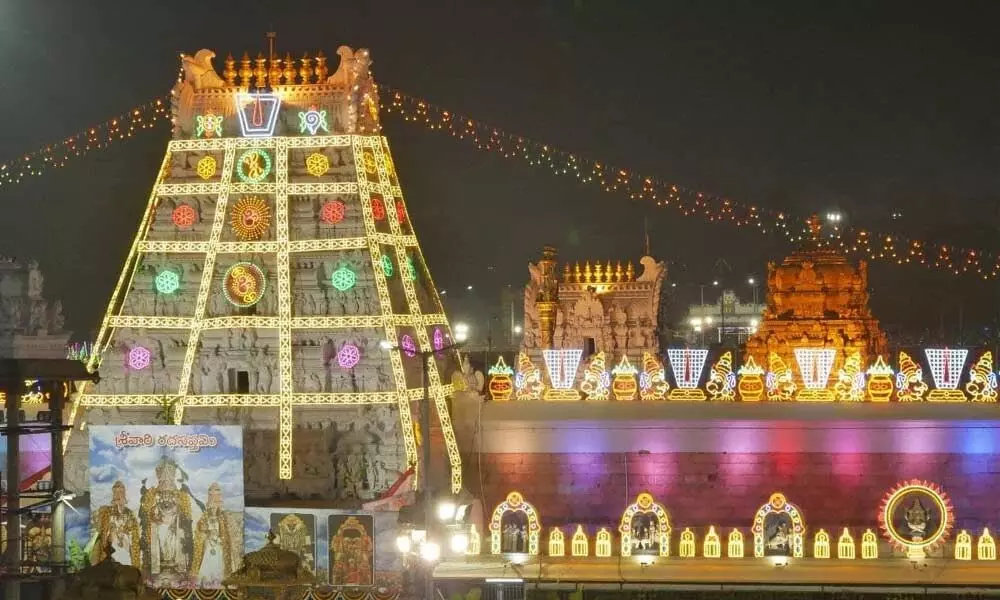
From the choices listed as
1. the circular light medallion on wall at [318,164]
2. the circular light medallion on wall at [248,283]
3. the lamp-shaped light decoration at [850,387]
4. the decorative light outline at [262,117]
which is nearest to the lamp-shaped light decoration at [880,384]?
the lamp-shaped light decoration at [850,387]

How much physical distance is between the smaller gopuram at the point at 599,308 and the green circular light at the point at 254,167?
19252 mm

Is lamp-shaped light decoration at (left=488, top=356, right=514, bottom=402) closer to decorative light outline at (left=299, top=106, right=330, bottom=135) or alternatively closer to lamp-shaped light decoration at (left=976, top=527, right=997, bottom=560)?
decorative light outline at (left=299, top=106, right=330, bottom=135)

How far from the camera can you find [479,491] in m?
37.0

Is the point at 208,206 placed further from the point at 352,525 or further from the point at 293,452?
the point at 352,525

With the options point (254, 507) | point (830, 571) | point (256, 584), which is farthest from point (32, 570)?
point (830, 571)

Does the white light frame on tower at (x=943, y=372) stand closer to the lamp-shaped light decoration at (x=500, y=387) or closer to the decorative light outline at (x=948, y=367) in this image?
the decorative light outline at (x=948, y=367)

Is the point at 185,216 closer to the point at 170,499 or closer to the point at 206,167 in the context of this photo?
the point at 206,167

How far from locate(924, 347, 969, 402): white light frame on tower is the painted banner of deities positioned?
55.4ft

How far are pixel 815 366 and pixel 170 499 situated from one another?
1721 cm

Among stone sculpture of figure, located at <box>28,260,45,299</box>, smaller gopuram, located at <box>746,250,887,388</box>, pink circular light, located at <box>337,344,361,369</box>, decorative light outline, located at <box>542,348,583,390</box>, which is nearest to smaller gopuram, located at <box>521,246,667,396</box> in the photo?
smaller gopuram, located at <box>746,250,887,388</box>

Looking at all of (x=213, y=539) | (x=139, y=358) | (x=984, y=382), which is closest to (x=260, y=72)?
(x=139, y=358)

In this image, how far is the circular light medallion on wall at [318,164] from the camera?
120 feet

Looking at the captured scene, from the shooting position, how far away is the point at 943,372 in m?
39.4

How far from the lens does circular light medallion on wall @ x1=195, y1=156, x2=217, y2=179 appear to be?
37156 mm
